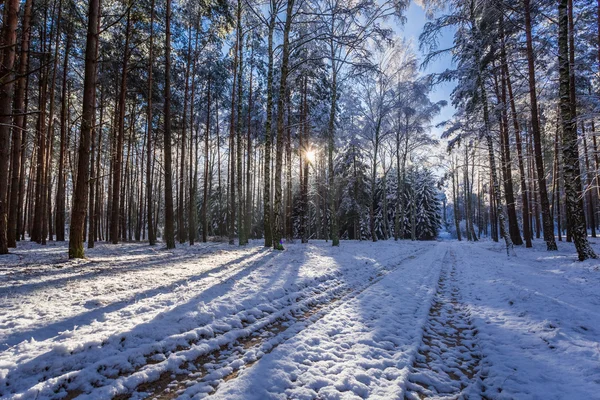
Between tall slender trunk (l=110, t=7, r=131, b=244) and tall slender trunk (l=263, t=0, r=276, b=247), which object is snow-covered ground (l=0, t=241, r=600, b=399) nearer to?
tall slender trunk (l=263, t=0, r=276, b=247)

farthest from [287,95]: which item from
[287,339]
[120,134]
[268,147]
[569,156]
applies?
[287,339]

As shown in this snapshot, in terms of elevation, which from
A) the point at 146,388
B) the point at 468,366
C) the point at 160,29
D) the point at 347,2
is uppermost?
the point at 347,2

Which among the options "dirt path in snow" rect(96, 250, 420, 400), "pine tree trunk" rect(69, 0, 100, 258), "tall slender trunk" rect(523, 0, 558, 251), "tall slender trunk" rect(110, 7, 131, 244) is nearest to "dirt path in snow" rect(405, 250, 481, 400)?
"dirt path in snow" rect(96, 250, 420, 400)

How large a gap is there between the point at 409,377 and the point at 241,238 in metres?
12.9

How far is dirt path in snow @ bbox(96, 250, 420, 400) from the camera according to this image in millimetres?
2061

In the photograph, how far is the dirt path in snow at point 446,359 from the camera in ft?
7.18

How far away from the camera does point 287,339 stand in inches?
117

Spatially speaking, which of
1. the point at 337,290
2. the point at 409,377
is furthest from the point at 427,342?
the point at 337,290

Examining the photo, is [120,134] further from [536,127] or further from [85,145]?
[536,127]

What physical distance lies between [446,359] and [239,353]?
82.0 inches

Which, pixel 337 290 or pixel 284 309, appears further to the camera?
pixel 337 290

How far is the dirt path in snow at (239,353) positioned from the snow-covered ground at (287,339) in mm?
16

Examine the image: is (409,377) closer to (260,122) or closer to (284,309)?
(284,309)

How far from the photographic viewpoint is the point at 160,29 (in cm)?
1391
